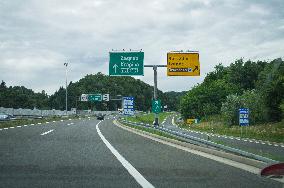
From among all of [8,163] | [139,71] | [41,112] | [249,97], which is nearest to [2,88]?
[41,112]

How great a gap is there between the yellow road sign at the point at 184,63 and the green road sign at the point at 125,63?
2798mm

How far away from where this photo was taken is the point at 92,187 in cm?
718

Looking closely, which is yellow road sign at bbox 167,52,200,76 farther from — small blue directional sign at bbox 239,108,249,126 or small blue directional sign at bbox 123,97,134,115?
small blue directional sign at bbox 123,97,134,115

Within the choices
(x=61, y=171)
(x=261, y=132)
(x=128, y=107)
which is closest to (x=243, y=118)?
(x=261, y=132)

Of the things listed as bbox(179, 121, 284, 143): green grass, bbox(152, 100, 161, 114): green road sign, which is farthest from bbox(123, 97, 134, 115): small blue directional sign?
bbox(152, 100, 161, 114): green road sign

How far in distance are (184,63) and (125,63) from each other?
15.6ft

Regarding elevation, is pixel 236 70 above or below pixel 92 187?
above

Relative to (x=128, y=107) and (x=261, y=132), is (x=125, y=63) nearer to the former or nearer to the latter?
(x=128, y=107)

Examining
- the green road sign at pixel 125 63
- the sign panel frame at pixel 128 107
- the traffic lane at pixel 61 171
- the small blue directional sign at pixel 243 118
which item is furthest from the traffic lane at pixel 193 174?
the sign panel frame at pixel 128 107

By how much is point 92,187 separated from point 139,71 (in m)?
25.0

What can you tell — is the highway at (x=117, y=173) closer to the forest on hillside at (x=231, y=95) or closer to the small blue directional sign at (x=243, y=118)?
the small blue directional sign at (x=243, y=118)

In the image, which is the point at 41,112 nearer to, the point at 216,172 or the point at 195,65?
the point at 195,65

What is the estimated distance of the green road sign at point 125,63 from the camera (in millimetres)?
32000

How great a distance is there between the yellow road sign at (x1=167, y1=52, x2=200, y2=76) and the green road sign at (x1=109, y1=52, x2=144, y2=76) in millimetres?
2798
